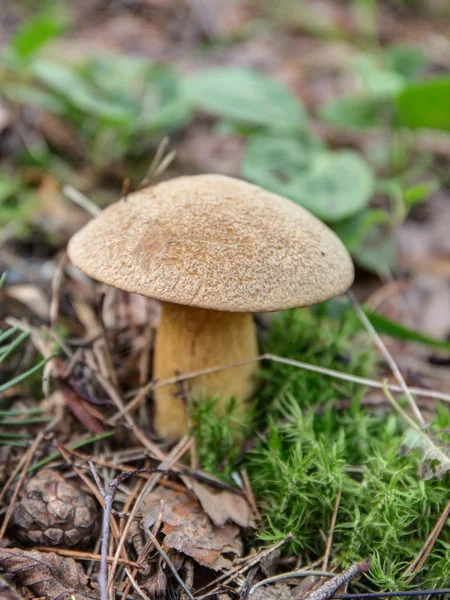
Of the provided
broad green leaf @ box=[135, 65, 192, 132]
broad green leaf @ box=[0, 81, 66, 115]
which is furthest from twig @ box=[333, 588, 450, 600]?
broad green leaf @ box=[0, 81, 66, 115]

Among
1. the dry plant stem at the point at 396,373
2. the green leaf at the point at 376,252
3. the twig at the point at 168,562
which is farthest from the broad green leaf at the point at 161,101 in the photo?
the twig at the point at 168,562

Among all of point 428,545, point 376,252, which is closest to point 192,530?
point 428,545

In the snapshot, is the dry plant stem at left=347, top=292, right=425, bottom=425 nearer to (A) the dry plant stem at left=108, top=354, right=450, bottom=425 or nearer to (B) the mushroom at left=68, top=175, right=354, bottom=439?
(A) the dry plant stem at left=108, top=354, right=450, bottom=425

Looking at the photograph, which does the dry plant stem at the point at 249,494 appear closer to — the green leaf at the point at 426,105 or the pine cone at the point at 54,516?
the pine cone at the point at 54,516

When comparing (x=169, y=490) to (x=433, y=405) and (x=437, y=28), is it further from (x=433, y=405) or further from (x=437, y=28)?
(x=437, y=28)

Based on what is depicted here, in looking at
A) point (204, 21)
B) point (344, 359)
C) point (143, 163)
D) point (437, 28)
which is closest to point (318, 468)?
point (344, 359)

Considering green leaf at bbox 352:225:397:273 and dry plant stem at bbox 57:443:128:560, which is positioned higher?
green leaf at bbox 352:225:397:273
